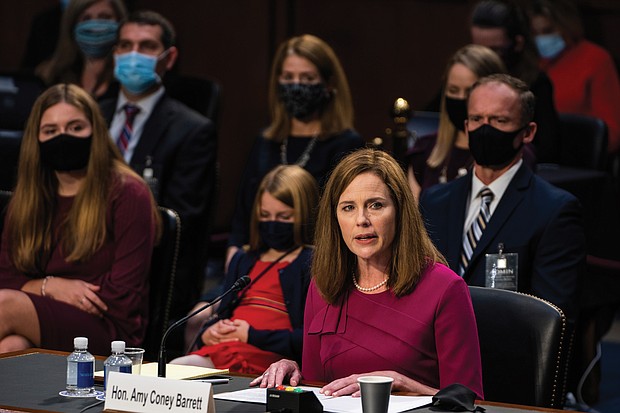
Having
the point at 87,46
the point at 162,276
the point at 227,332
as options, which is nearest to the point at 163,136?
the point at 87,46

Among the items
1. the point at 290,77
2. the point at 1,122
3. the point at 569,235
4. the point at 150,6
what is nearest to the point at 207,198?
the point at 290,77

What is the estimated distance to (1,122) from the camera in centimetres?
625

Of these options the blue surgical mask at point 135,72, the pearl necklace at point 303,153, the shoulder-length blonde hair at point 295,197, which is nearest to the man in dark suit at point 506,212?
the shoulder-length blonde hair at point 295,197

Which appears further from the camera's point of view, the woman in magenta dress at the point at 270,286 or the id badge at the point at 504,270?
the woman in magenta dress at the point at 270,286

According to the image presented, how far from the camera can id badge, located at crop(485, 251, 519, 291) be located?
4.29 m

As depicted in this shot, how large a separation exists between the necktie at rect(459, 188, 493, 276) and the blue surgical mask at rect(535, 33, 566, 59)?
2.82 metres

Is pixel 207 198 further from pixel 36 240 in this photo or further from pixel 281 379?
pixel 281 379

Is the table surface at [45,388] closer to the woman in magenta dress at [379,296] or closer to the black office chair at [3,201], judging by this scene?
the woman in magenta dress at [379,296]

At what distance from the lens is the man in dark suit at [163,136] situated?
575 centimetres

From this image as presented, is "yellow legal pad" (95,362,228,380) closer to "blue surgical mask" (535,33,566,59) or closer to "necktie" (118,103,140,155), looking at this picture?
"necktie" (118,103,140,155)

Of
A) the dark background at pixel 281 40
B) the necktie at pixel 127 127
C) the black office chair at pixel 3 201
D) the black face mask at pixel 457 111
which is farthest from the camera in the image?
the dark background at pixel 281 40

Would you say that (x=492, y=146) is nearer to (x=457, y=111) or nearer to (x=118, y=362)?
(x=457, y=111)

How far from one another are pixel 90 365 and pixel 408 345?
2.79 feet

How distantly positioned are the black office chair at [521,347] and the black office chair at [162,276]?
1589mm
